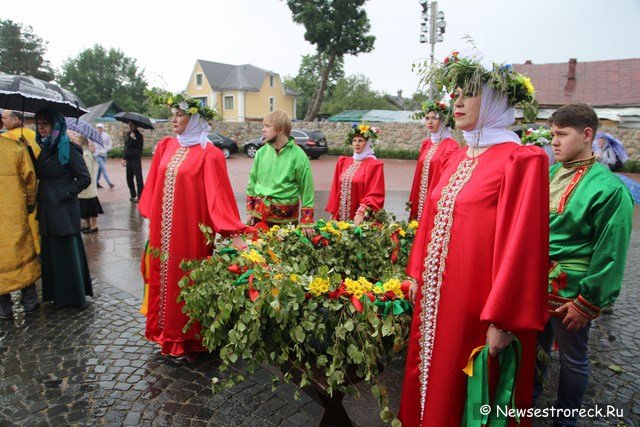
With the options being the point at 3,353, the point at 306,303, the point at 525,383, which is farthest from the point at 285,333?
the point at 3,353

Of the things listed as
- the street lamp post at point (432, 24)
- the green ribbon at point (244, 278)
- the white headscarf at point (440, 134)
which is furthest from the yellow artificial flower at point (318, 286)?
the street lamp post at point (432, 24)

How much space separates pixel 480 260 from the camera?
2.08 metres

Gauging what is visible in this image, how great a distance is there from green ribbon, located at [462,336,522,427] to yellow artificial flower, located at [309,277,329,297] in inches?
30.9

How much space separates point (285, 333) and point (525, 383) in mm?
1207

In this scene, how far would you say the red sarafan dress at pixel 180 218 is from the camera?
3.71 meters

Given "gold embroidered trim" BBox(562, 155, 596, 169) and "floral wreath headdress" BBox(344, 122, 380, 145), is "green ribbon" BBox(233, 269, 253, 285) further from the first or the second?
"floral wreath headdress" BBox(344, 122, 380, 145)

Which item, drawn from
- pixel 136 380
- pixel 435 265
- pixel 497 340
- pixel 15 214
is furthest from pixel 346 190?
pixel 15 214

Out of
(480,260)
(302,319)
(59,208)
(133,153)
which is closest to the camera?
(480,260)

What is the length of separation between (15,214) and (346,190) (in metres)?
3.53

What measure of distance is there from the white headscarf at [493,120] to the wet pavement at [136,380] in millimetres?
2059

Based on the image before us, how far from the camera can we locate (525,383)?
214 centimetres

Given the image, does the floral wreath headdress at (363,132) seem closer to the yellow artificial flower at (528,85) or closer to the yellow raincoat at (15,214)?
the yellow artificial flower at (528,85)

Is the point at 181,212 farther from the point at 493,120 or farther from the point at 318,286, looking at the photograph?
the point at 493,120

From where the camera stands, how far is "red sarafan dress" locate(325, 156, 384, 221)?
16.1 ft
